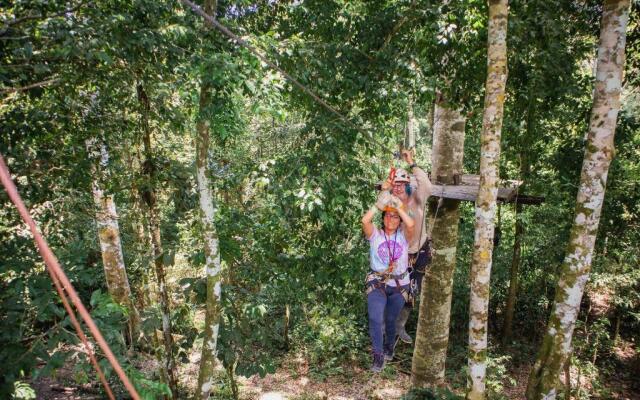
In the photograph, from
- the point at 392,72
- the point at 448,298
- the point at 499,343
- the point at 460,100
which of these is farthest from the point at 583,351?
the point at 392,72

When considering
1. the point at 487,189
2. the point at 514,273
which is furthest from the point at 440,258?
the point at 514,273

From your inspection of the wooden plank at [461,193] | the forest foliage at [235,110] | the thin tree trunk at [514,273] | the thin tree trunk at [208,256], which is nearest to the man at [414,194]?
the forest foliage at [235,110]

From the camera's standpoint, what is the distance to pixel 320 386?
9242mm

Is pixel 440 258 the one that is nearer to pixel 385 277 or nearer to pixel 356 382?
pixel 385 277

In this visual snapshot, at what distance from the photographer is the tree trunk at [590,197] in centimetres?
402

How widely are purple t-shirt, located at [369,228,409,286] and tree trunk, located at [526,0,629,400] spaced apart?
1.81 metres

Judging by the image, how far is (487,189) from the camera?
11.8 feet

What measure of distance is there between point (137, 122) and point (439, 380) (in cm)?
554

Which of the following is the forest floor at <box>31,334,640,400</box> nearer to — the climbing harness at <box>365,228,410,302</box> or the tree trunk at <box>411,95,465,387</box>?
the tree trunk at <box>411,95,465,387</box>

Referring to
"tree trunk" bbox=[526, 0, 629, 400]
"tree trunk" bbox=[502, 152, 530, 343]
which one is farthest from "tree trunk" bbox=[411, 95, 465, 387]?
"tree trunk" bbox=[502, 152, 530, 343]

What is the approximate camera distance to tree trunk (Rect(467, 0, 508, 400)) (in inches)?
134

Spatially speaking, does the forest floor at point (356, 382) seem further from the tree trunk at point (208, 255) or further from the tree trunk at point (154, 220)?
the tree trunk at point (208, 255)

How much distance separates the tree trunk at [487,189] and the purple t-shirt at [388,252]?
0.85 metres

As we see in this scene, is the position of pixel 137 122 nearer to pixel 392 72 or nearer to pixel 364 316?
pixel 392 72
